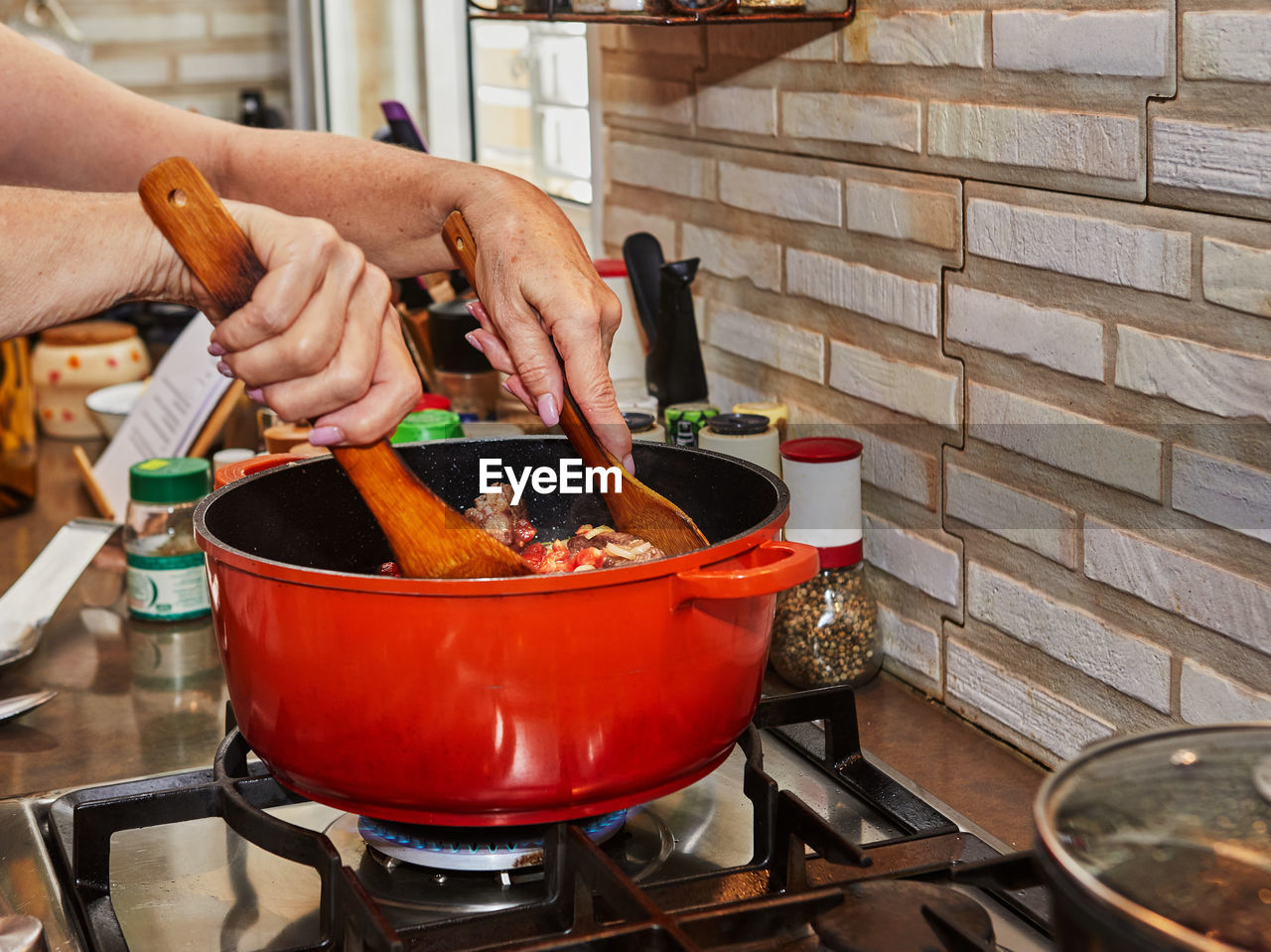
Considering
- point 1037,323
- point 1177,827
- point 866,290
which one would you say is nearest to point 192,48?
point 866,290

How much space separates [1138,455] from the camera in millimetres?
893

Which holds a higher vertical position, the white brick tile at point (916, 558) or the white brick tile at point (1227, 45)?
the white brick tile at point (1227, 45)

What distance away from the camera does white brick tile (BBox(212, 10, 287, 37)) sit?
3.02m

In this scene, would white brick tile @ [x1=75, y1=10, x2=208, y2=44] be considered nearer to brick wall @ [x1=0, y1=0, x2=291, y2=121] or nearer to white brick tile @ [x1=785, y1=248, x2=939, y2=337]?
brick wall @ [x1=0, y1=0, x2=291, y2=121]

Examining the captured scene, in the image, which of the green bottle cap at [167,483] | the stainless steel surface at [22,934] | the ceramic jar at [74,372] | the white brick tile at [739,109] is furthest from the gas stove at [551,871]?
the ceramic jar at [74,372]

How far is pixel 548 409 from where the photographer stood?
932mm

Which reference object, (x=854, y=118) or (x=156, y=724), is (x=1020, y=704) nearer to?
(x=854, y=118)

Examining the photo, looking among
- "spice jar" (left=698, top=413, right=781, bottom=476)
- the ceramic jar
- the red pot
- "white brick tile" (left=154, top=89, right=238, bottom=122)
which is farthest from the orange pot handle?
"white brick tile" (left=154, top=89, right=238, bottom=122)

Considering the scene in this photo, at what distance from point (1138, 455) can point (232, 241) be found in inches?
23.2

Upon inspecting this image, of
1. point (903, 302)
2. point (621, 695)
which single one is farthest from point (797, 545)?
point (903, 302)

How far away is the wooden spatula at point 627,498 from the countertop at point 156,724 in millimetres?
250

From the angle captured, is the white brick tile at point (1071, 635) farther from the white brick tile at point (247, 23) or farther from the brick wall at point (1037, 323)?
the white brick tile at point (247, 23)

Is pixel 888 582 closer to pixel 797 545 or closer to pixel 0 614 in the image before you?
pixel 797 545

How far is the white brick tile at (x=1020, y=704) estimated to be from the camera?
0.98 m
